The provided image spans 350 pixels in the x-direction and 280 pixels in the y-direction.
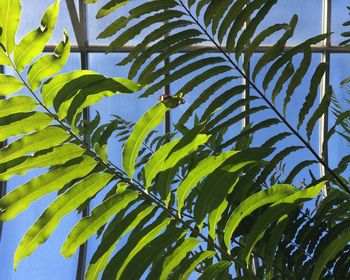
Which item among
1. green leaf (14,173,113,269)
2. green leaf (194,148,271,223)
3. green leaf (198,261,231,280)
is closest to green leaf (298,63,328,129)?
green leaf (194,148,271,223)

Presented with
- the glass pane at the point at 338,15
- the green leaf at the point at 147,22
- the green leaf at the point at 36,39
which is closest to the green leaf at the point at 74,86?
the green leaf at the point at 36,39

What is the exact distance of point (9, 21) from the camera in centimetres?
139

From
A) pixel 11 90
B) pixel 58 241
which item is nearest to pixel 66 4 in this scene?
pixel 58 241

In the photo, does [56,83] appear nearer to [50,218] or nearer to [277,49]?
[50,218]

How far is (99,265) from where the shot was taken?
5.13ft

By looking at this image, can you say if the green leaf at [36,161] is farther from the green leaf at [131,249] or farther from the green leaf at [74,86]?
the green leaf at [131,249]

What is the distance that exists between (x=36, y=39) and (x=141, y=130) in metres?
0.37

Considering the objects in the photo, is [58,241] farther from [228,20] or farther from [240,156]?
[240,156]

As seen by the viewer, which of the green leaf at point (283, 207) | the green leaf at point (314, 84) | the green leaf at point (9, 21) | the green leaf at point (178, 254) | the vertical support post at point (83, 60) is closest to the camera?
the green leaf at point (9, 21)

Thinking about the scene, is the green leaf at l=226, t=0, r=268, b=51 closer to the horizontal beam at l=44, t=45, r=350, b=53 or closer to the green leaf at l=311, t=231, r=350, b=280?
the green leaf at l=311, t=231, r=350, b=280

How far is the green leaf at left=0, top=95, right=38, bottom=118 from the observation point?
1438mm

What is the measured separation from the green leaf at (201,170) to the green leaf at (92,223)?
0.17m

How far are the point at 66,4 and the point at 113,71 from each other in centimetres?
118

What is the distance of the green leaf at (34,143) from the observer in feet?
4.79
